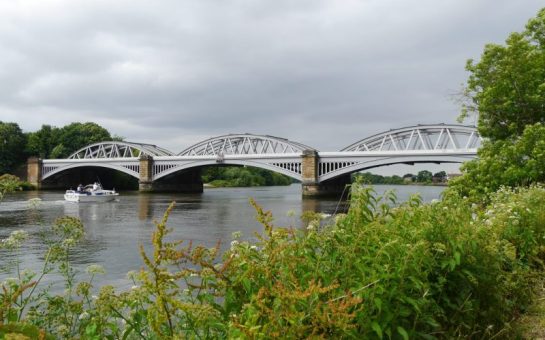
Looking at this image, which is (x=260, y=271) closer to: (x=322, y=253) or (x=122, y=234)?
(x=322, y=253)

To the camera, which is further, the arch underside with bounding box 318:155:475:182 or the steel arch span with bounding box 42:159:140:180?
the steel arch span with bounding box 42:159:140:180

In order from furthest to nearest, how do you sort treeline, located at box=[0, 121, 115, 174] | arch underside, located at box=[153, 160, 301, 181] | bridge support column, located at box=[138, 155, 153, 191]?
treeline, located at box=[0, 121, 115, 174] < bridge support column, located at box=[138, 155, 153, 191] < arch underside, located at box=[153, 160, 301, 181]

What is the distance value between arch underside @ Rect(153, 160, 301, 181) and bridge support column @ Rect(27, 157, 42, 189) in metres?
23.9

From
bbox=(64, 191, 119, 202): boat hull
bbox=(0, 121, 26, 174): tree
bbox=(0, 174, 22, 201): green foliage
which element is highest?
bbox=(0, 121, 26, 174): tree

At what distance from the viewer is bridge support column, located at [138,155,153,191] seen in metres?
70.6

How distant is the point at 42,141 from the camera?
96.7m

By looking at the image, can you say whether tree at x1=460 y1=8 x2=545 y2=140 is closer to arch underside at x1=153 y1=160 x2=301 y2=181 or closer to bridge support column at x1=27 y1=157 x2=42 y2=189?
arch underside at x1=153 y1=160 x2=301 y2=181

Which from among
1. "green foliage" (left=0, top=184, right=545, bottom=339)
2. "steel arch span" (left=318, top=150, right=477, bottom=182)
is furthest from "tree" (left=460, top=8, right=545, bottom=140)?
"steel arch span" (left=318, top=150, right=477, bottom=182)

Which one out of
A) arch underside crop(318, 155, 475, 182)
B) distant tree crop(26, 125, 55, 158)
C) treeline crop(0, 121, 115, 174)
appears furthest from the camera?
distant tree crop(26, 125, 55, 158)

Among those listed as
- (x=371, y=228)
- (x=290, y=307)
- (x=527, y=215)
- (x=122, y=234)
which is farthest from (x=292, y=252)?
(x=122, y=234)

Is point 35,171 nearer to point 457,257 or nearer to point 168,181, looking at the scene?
point 168,181

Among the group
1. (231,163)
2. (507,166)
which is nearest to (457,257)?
(507,166)

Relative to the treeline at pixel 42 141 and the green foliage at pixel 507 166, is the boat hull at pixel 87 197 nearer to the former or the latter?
the green foliage at pixel 507 166

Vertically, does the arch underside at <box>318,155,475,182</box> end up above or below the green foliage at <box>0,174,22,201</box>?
above
